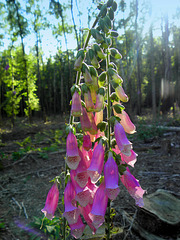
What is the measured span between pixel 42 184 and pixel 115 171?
3679 millimetres

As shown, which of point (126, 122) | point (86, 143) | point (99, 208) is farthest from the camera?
point (126, 122)

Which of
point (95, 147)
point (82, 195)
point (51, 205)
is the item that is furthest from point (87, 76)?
point (51, 205)

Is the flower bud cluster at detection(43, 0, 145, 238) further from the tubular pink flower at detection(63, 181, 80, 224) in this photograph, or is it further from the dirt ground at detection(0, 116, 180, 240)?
the dirt ground at detection(0, 116, 180, 240)

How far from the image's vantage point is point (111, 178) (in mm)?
1091

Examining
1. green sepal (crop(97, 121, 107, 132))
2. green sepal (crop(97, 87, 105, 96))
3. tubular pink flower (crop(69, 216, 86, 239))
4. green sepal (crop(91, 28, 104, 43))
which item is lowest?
tubular pink flower (crop(69, 216, 86, 239))

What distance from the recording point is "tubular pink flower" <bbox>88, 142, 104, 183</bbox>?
3.59ft

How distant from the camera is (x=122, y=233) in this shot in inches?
90.8

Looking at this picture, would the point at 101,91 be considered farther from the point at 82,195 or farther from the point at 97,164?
the point at 82,195

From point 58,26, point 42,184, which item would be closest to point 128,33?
point 58,26

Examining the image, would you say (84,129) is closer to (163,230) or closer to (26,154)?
(163,230)

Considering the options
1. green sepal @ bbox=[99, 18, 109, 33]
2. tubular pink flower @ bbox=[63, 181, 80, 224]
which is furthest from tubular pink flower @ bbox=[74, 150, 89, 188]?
green sepal @ bbox=[99, 18, 109, 33]

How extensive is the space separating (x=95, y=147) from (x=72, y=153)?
15 cm

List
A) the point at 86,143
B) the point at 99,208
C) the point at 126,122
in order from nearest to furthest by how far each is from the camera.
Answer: the point at 99,208 → the point at 86,143 → the point at 126,122

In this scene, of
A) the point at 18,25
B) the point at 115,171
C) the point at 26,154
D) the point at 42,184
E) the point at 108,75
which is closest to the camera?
the point at 115,171
